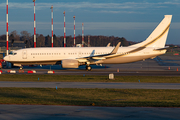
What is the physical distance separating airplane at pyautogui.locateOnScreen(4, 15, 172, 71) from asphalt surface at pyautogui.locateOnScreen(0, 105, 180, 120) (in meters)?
28.5

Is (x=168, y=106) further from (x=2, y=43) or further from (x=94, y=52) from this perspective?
(x=2, y=43)

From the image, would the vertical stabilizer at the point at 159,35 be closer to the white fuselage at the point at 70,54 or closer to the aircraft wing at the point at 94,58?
the white fuselage at the point at 70,54

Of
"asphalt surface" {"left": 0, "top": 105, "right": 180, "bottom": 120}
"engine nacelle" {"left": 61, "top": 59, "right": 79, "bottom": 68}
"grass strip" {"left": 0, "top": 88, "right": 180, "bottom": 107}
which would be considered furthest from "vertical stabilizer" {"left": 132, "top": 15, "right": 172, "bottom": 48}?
"asphalt surface" {"left": 0, "top": 105, "right": 180, "bottom": 120}

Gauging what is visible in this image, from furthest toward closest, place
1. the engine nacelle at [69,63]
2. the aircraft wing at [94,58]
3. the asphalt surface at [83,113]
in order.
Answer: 1. the aircraft wing at [94,58]
2. the engine nacelle at [69,63]
3. the asphalt surface at [83,113]

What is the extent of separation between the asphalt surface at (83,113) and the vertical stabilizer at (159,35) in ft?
104

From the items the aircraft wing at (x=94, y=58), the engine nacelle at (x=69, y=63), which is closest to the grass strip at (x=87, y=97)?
the engine nacelle at (x=69, y=63)

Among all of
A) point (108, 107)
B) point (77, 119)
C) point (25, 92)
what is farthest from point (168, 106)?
point (25, 92)

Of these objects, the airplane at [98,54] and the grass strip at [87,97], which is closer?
the grass strip at [87,97]

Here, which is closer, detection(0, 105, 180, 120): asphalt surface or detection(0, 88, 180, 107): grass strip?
detection(0, 105, 180, 120): asphalt surface

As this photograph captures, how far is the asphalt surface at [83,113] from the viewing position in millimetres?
11766

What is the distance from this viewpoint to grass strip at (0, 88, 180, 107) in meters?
15.8

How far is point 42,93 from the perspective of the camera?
2003 centimetres

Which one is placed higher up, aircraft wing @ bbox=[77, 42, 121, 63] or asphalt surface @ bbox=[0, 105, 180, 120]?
aircraft wing @ bbox=[77, 42, 121, 63]

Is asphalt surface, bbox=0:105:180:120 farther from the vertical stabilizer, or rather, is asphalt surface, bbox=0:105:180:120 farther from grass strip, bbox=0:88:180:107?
the vertical stabilizer
